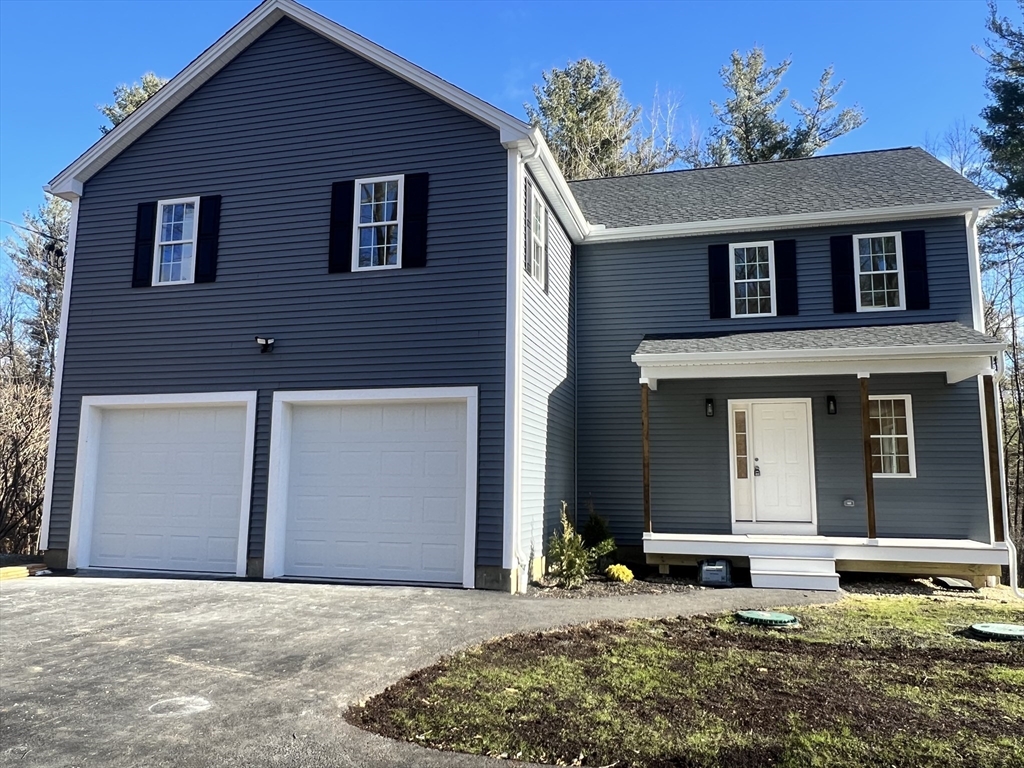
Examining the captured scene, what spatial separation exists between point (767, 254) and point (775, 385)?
2117mm

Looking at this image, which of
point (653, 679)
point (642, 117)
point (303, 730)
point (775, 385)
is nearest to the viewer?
point (303, 730)

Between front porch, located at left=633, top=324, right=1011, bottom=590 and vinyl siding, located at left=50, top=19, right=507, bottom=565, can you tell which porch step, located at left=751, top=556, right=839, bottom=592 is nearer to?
front porch, located at left=633, top=324, right=1011, bottom=590

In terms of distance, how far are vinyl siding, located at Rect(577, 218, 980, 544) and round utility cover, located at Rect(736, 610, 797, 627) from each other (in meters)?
4.01

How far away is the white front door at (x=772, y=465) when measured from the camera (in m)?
10.4

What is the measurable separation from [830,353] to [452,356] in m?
4.92

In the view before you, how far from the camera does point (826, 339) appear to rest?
9.85m

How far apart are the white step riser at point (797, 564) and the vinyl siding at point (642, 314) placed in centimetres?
166

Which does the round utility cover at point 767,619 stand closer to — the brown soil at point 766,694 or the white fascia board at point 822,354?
the brown soil at point 766,694

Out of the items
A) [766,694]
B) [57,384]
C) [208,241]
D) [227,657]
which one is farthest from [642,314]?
[57,384]

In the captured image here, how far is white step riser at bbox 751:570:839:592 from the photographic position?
847 centimetres

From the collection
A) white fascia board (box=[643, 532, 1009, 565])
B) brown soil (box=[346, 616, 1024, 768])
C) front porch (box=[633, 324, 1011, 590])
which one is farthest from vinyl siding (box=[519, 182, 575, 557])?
brown soil (box=[346, 616, 1024, 768])

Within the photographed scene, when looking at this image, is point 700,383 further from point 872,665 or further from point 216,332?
point 216,332

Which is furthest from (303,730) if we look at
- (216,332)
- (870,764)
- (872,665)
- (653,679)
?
(216,332)

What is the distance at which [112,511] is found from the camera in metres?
9.63
